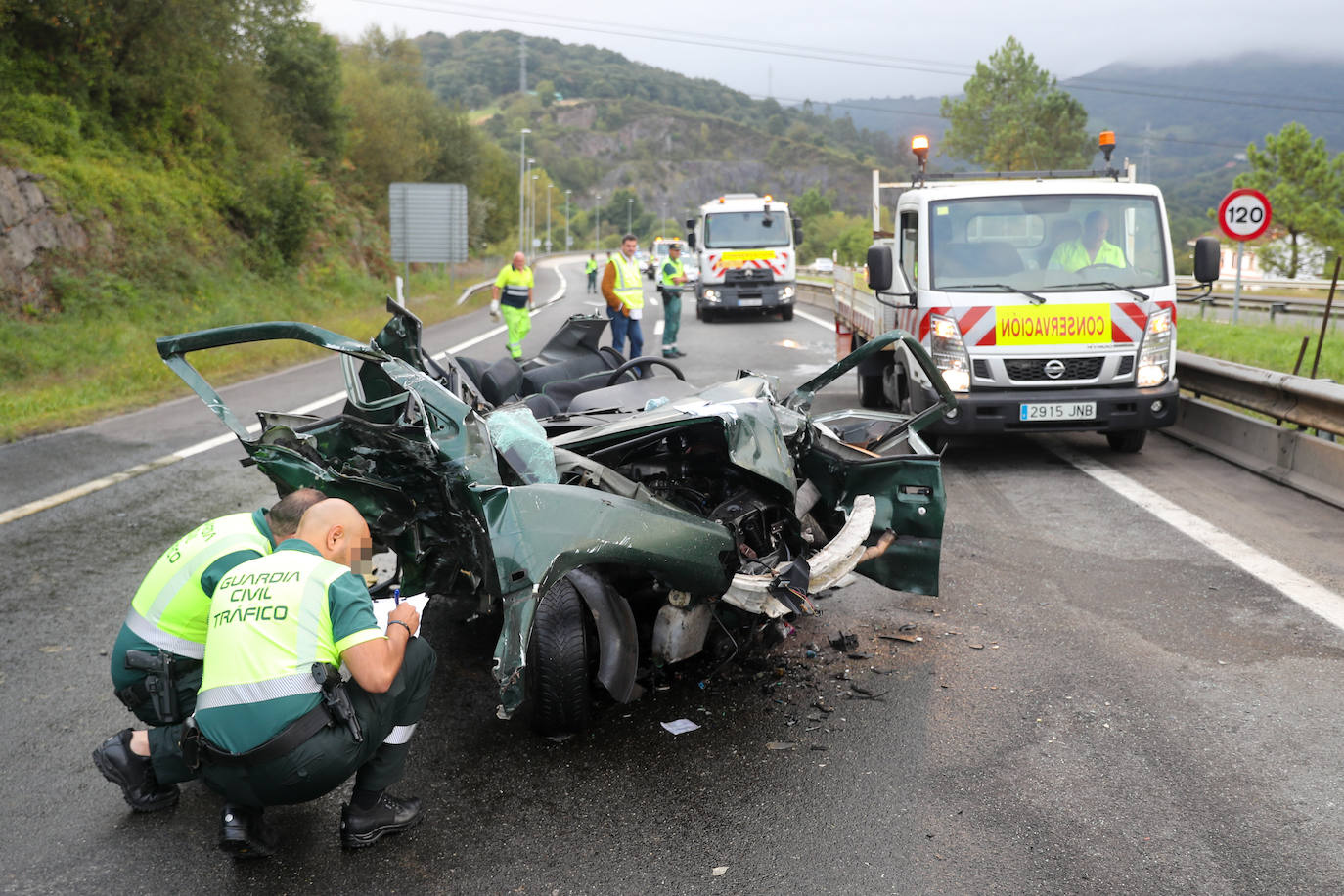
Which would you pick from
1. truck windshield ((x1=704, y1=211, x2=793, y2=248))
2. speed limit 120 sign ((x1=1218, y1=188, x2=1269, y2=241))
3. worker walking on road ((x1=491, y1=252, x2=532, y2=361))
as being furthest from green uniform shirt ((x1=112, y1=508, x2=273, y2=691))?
truck windshield ((x1=704, y1=211, x2=793, y2=248))

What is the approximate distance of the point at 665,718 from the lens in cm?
425

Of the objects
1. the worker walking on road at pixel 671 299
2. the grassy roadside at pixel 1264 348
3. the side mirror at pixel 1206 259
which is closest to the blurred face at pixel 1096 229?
the side mirror at pixel 1206 259

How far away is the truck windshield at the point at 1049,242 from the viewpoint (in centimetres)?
905

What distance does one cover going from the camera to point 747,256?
2569cm

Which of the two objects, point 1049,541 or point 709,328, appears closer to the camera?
point 1049,541

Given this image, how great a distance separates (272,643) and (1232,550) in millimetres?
5395

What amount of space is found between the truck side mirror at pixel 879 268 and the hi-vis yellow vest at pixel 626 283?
23.5ft

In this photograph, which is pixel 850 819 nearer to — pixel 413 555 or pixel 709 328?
pixel 413 555

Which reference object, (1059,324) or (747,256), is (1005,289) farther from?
(747,256)

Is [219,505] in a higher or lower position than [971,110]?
lower

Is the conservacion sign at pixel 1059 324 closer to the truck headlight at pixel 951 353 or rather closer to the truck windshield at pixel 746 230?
the truck headlight at pixel 951 353

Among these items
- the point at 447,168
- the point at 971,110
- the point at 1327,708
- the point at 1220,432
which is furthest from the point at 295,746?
the point at 971,110

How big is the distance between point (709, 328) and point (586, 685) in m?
21.0

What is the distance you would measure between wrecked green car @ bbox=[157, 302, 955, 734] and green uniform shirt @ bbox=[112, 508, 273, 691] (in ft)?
1.92
